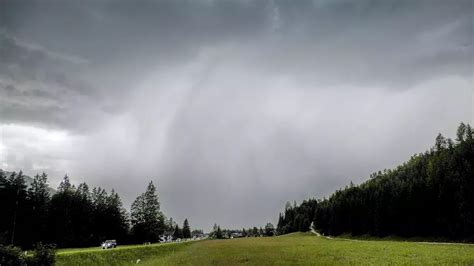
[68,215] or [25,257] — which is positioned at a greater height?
[68,215]

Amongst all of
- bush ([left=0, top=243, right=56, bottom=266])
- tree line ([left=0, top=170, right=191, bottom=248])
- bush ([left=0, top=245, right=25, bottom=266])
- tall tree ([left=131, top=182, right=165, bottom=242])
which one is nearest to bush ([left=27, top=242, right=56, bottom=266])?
bush ([left=0, top=243, right=56, bottom=266])

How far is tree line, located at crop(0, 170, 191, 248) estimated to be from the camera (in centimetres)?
8788

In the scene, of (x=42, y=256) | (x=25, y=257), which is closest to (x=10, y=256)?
(x=25, y=257)

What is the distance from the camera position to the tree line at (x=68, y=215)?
87.9m

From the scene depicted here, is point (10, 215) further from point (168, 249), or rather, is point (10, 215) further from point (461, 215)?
point (461, 215)

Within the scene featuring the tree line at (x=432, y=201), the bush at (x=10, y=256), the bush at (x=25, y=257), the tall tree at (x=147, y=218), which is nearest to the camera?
the bush at (x=10, y=256)

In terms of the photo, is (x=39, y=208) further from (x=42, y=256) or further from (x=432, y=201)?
(x=432, y=201)

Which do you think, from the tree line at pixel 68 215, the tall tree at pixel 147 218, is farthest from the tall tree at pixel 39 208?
the tall tree at pixel 147 218

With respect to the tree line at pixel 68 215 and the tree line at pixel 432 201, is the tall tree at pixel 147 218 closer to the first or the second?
the tree line at pixel 68 215

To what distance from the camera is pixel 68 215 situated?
336 ft

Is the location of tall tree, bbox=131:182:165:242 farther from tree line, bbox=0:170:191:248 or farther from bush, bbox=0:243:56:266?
bush, bbox=0:243:56:266

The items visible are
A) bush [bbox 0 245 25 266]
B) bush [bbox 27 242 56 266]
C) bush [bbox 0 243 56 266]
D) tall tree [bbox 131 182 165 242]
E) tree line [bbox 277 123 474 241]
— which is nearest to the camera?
bush [bbox 0 245 25 266]

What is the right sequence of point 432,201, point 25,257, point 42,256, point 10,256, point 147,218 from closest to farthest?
point 10,256
point 25,257
point 42,256
point 432,201
point 147,218

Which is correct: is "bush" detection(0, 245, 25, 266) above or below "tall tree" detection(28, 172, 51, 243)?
below
